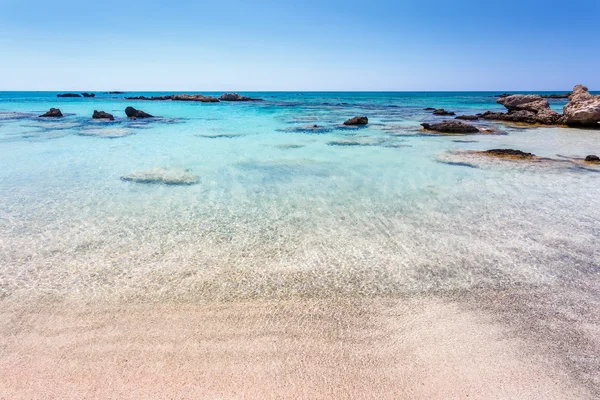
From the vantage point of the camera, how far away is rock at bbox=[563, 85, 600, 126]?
29.2 meters

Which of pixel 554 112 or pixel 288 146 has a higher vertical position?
pixel 554 112

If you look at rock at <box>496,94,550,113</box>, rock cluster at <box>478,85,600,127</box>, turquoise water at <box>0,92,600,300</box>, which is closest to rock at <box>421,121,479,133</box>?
rock cluster at <box>478,85,600,127</box>

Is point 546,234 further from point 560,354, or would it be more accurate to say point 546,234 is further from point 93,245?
point 93,245

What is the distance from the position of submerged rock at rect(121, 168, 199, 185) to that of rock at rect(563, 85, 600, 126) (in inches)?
1322

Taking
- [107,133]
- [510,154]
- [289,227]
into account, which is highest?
[107,133]

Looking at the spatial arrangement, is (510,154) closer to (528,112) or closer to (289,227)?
(289,227)

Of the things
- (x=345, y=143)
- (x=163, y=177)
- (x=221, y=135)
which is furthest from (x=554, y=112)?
(x=163, y=177)

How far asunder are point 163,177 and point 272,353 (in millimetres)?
9315

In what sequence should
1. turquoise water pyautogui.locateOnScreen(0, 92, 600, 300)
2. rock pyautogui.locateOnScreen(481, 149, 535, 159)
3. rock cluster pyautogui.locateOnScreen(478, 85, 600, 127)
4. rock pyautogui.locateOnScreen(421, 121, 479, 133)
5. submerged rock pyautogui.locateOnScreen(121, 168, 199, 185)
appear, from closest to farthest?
turquoise water pyautogui.locateOnScreen(0, 92, 600, 300), submerged rock pyautogui.locateOnScreen(121, 168, 199, 185), rock pyautogui.locateOnScreen(481, 149, 535, 159), rock pyautogui.locateOnScreen(421, 121, 479, 133), rock cluster pyautogui.locateOnScreen(478, 85, 600, 127)

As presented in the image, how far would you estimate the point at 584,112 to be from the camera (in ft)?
96.3

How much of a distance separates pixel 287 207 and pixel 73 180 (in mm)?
7778

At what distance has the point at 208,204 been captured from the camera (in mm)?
9148

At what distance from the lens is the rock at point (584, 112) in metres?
29.2

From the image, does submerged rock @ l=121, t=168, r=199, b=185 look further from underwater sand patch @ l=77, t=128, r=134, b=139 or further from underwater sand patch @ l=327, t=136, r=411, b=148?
underwater sand patch @ l=77, t=128, r=134, b=139
